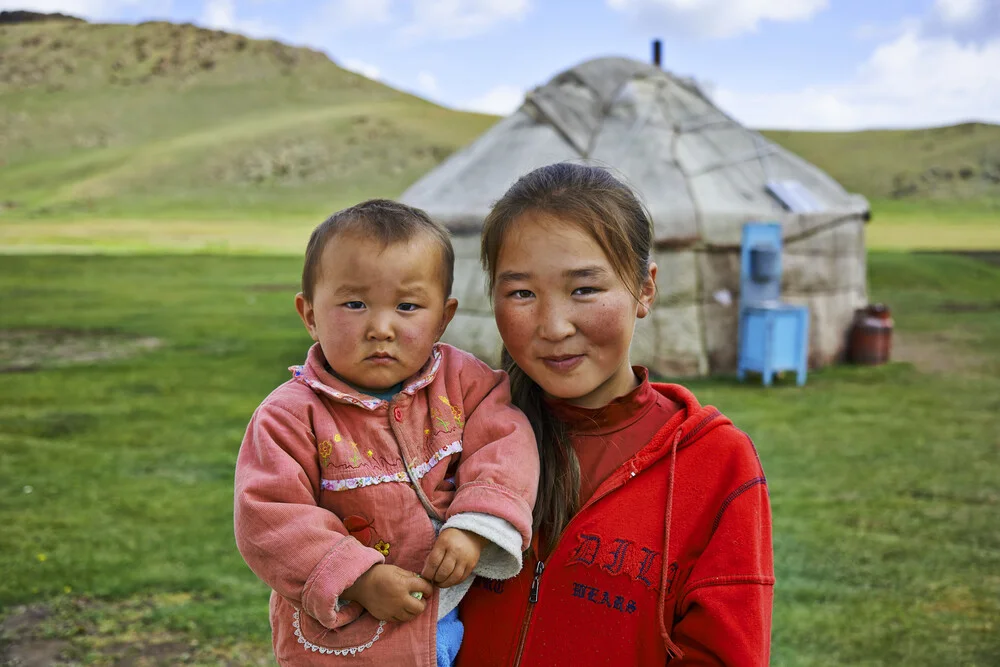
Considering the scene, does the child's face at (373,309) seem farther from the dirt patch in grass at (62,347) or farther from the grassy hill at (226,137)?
the grassy hill at (226,137)

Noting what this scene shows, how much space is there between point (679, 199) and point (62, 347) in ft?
22.3

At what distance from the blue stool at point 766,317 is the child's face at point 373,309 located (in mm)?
6254

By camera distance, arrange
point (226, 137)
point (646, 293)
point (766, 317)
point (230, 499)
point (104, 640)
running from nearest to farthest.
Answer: point (646, 293), point (104, 640), point (230, 499), point (766, 317), point (226, 137)

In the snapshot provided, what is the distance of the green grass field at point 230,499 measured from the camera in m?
3.23

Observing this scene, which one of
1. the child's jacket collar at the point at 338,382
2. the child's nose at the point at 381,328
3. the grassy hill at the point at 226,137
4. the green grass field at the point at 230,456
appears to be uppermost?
the grassy hill at the point at 226,137

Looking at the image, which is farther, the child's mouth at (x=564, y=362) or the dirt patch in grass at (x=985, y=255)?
the dirt patch in grass at (x=985, y=255)

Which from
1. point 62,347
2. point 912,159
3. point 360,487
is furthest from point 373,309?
point 912,159

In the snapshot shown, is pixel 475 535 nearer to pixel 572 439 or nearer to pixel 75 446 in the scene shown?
pixel 572 439

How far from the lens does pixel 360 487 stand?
4.08 ft

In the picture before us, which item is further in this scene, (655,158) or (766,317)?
(655,158)

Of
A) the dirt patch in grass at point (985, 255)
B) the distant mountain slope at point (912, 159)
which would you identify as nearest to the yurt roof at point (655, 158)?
the dirt patch in grass at point (985, 255)

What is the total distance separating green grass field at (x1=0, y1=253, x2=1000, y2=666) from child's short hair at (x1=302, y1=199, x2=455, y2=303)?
7.22 feet

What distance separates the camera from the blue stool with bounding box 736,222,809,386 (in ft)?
23.7

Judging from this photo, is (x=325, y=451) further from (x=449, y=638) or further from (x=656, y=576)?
(x=656, y=576)
